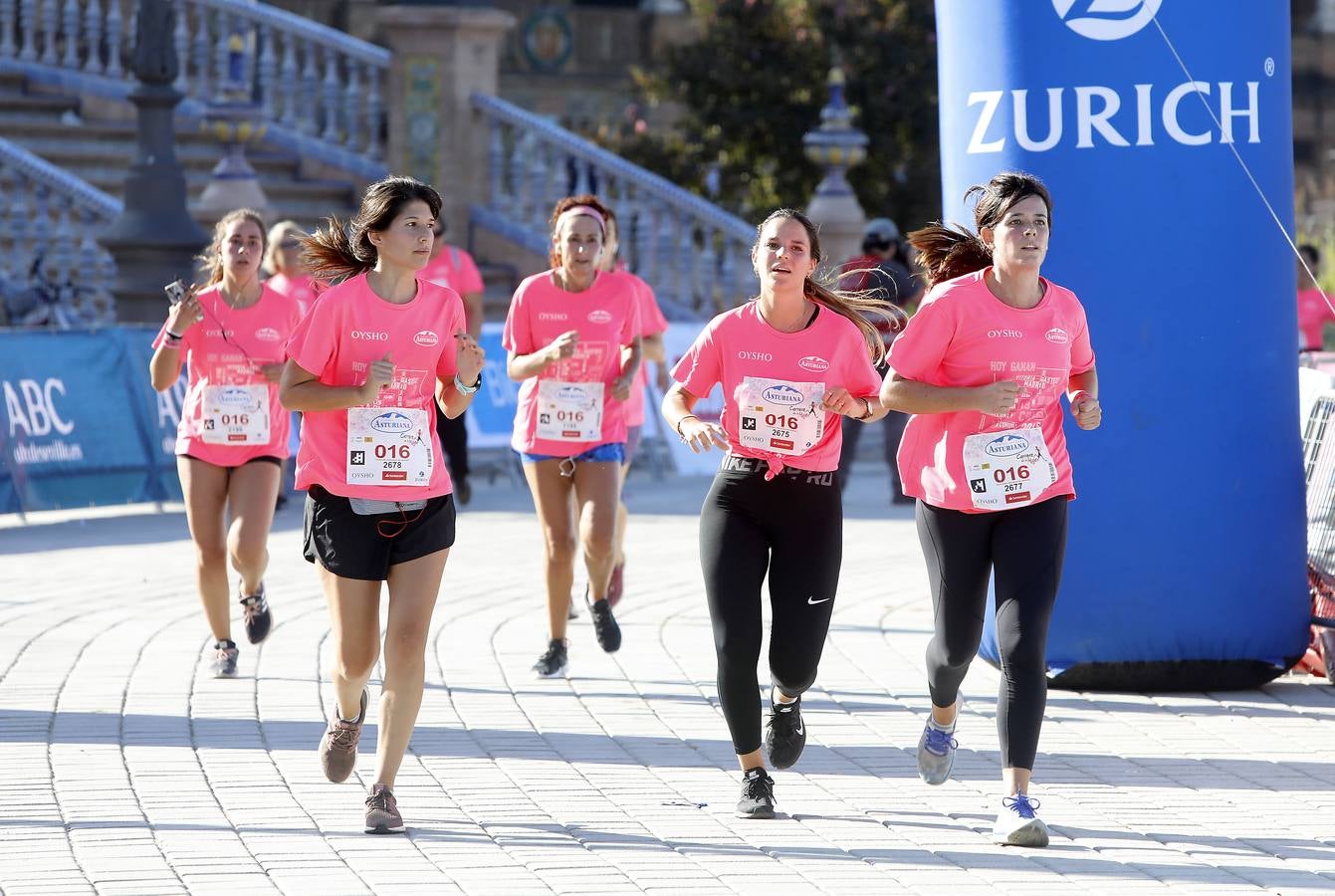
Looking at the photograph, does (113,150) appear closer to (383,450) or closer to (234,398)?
(234,398)

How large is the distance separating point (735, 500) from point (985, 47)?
8.85ft

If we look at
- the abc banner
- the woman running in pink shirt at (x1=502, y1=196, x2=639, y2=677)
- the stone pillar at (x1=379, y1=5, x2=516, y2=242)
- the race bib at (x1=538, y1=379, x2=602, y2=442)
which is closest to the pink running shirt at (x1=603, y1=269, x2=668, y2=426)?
the woman running in pink shirt at (x1=502, y1=196, x2=639, y2=677)

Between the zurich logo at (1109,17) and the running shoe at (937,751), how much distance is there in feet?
9.22

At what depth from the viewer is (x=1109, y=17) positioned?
8.34m

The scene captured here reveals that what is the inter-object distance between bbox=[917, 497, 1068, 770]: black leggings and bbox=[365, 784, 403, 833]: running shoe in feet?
5.30

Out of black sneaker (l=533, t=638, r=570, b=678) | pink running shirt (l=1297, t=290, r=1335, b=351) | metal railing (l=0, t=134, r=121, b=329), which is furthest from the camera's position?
metal railing (l=0, t=134, r=121, b=329)

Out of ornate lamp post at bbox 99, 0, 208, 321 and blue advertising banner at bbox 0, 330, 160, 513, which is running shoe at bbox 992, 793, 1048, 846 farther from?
ornate lamp post at bbox 99, 0, 208, 321

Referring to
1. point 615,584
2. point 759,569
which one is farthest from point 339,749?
point 615,584

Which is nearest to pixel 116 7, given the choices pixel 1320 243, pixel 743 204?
pixel 743 204

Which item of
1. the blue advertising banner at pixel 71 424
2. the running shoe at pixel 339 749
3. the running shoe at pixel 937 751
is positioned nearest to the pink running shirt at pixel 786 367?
the running shoe at pixel 937 751

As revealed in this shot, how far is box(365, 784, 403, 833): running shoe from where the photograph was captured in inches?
251

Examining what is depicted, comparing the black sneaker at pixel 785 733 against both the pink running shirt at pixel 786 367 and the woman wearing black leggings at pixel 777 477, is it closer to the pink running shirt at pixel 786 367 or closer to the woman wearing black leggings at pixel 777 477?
the woman wearing black leggings at pixel 777 477

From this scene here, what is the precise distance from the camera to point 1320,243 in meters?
20.1

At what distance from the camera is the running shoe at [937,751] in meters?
6.88
